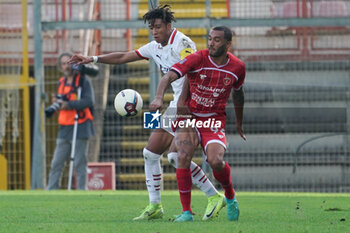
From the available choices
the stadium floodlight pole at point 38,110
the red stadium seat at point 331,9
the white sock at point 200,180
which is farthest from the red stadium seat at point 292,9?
the white sock at point 200,180

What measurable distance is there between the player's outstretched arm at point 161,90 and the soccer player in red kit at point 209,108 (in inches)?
0.5

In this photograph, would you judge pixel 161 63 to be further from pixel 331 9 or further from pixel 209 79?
pixel 331 9

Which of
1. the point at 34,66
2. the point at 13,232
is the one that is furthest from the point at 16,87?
the point at 13,232

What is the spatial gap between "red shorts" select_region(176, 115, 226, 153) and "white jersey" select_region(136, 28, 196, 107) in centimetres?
69

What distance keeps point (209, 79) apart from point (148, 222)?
1329mm

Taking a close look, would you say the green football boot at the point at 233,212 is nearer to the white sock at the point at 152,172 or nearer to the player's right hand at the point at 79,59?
the white sock at the point at 152,172

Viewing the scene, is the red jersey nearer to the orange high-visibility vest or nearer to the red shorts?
the red shorts

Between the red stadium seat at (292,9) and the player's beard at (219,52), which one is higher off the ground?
the red stadium seat at (292,9)

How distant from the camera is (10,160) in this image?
14219mm

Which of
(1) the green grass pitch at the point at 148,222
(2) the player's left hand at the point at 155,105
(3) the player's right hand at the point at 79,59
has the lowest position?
(1) the green grass pitch at the point at 148,222

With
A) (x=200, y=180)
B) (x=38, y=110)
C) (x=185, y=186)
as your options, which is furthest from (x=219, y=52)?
(x=38, y=110)

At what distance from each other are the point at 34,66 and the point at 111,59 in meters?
5.55

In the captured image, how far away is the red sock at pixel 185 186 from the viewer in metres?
7.51

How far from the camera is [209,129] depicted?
7.67 metres
